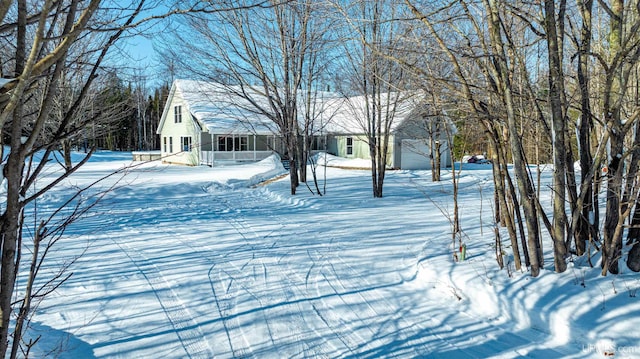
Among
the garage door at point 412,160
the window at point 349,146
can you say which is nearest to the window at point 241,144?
the window at point 349,146

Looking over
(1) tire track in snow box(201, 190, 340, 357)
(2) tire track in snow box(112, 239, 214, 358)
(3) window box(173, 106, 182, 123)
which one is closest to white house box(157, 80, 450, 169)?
(3) window box(173, 106, 182, 123)

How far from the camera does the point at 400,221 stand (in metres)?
10.1

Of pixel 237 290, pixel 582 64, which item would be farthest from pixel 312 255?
pixel 582 64

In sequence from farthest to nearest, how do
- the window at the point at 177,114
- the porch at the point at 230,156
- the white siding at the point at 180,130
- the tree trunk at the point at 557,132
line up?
the window at the point at 177,114, the white siding at the point at 180,130, the porch at the point at 230,156, the tree trunk at the point at 557,132

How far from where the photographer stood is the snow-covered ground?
4.03 m

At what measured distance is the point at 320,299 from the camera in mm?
5184

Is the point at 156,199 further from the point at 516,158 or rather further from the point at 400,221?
the point at 516,158

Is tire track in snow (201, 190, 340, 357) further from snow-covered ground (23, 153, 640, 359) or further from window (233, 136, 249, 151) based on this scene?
window (233, 136, 249, 151)

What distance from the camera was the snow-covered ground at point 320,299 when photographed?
4031mm

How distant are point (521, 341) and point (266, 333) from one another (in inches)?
94.9

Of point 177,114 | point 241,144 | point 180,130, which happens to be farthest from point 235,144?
point 177,114

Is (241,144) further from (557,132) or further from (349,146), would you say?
(557,132)

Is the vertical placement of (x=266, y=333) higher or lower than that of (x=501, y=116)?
lower

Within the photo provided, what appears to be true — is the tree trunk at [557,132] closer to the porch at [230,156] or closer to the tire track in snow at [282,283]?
the tire track in snow at [282,283]
